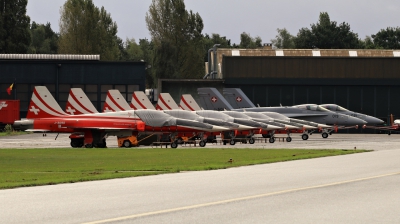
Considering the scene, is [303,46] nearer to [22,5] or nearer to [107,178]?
[22,5]

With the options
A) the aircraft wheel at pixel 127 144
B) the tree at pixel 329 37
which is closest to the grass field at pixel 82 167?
the aircraft wheel at pixel 127 144

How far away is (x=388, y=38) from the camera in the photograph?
15438 centimetres

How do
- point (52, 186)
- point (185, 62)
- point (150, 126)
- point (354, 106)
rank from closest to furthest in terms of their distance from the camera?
point (52, 186) < point (150, 126) < point (354, 106) < point (185, 62)

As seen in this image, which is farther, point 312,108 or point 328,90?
point 328,90

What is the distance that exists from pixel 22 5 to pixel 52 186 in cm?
8569

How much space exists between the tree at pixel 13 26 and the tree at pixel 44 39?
155 ft

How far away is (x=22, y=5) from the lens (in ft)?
332

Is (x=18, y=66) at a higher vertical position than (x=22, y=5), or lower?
lower

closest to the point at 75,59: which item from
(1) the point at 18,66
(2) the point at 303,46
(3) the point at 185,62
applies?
(1) the point at 18,66

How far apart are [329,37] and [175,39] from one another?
144 feet

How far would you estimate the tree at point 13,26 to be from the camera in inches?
3925

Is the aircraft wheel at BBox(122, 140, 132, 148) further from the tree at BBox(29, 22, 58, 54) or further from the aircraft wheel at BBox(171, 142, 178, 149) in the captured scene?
the tree at BBox(29, 22, 58, 54)

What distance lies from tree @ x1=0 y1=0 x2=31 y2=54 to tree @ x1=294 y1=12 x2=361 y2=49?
58.9 metres

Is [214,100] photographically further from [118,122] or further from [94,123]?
[94,123]
